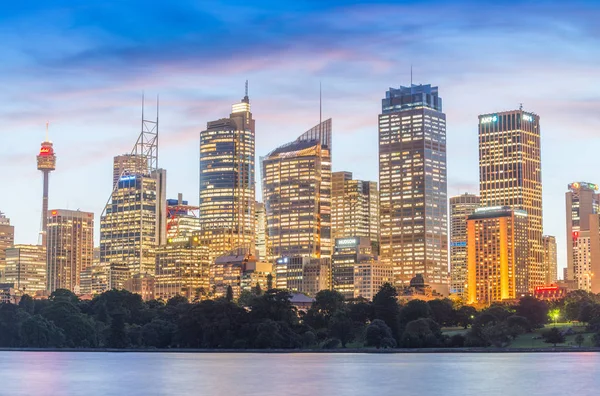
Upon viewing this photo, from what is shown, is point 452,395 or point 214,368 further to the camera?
point 214,368

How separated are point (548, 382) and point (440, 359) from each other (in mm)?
60661

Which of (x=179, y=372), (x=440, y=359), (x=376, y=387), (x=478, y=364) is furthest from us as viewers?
(x=440, y=359)

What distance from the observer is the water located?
128250 mm

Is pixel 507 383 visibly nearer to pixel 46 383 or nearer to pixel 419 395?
pixel 419 395

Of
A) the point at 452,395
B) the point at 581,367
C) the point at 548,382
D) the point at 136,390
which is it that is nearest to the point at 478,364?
the point at 581,367

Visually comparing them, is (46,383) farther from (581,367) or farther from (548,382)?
(581,367)

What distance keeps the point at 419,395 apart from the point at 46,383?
47383 mm

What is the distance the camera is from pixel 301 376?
14975cm

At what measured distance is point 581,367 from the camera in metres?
167

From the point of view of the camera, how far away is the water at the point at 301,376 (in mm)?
128250

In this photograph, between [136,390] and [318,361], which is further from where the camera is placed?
[318,361]

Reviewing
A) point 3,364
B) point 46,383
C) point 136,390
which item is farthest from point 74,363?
point 136,390

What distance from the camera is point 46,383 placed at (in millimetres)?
140750

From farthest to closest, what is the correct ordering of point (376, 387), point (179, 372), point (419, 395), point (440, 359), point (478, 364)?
point (440, 359), point (478, 364), point (179, 372), point (376, 387), point (419, 395)
